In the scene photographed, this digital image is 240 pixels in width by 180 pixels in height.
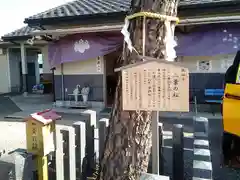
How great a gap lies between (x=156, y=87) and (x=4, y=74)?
17459mm

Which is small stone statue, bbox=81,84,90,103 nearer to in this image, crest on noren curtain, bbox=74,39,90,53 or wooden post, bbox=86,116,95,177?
crest on noren curtain, bbox=74,39,90,53

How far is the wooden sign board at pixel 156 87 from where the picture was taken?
2.04 metres

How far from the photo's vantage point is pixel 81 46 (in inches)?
396

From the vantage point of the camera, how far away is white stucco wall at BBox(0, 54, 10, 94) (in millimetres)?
16953

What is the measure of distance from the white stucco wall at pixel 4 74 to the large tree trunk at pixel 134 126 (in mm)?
16366

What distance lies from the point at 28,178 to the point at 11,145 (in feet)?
13.8

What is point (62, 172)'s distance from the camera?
10.3ft

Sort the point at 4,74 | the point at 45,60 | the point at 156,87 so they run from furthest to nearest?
the point at 4,74, the point at 45,60, the point at 156,87

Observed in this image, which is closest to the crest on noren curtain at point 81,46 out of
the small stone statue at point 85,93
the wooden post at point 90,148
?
the small stone statue at point 85,93

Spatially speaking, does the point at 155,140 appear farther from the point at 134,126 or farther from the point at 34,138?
the point at 34,138

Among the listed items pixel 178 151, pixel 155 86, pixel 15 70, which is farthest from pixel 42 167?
pixel 15 70

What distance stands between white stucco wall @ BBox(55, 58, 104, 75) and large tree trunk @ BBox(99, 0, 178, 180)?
7834 mm

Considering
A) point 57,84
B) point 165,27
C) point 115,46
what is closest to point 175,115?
point 115,46

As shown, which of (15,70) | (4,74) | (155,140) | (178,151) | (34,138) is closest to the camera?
(155,140)
